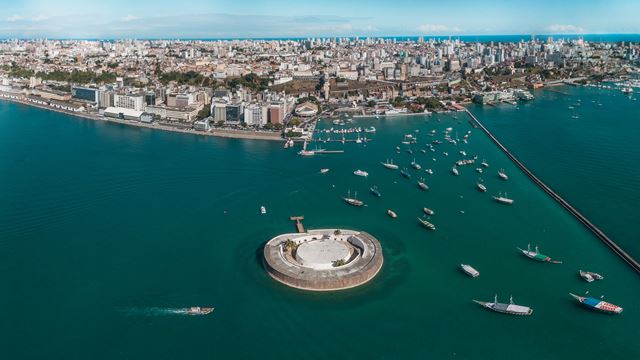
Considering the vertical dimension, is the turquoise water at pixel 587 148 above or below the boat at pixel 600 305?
above

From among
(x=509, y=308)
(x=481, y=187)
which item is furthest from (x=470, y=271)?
(x=481, y=187)

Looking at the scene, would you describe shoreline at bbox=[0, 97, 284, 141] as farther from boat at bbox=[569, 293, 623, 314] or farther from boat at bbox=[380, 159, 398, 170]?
boat at bbox=[569, 293, 623, 314]

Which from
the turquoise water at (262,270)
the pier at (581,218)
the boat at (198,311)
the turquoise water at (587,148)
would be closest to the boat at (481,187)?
the turquoise water at (262,270)

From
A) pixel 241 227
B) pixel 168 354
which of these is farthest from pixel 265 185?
pixel 168 354

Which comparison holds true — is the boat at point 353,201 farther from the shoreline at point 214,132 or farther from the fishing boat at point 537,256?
the shoreline at point 214,132

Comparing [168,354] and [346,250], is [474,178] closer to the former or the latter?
[346,250]

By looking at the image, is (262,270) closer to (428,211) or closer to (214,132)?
(428,211)
